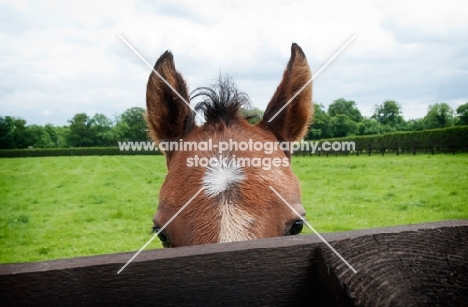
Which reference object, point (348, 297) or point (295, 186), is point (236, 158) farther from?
point (348, 297)

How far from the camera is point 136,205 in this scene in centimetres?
1211

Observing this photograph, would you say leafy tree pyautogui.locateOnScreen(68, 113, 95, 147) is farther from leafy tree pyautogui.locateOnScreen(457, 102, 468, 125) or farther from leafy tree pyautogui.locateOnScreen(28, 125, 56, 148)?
leafy tree pyautogui.locateOnScreen(457, 102, 468, 125)

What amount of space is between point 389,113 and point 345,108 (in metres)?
6.37

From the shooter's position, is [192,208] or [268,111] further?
[268,111]

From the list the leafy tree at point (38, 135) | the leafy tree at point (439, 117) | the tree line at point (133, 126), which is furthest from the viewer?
the leafy tree at point (439, 117)

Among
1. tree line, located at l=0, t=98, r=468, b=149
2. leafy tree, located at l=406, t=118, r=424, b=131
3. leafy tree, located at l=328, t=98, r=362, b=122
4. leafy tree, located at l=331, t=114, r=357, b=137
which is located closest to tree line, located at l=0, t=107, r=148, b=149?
tree line, located at l=0, t=98, r=468, b=149

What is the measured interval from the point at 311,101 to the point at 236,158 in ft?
3.83

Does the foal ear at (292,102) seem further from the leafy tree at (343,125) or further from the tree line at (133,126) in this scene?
the leafy tree at (343,125)

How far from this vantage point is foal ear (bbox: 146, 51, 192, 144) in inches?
111

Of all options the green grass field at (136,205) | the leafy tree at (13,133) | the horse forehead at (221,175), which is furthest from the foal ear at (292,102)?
the leafy tree at (13,133)

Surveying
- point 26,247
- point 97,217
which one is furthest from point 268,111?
point 97,217

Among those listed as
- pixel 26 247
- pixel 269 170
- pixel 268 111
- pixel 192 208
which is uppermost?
pixel 268 111

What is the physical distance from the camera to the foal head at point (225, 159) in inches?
77.5

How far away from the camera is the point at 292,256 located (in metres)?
0.88
